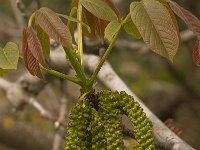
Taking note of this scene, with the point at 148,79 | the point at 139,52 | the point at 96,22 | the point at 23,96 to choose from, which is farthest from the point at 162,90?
the point at 96,22

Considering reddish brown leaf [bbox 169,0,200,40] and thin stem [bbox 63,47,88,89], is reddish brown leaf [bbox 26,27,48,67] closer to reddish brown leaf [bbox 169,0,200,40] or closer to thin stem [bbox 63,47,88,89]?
thin stem [bbox 63,47,88,89]

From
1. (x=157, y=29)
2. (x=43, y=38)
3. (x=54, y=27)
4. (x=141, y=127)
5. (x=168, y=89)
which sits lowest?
(x=141, y=127)

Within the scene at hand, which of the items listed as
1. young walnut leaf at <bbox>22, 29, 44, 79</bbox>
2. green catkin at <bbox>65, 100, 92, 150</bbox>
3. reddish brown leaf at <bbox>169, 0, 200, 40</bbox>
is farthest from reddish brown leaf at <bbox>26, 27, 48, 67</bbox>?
reddish brown leaf at <bbox>169, 0, 200, 40</bbox>

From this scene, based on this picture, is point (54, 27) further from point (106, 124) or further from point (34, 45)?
point (106, 124)

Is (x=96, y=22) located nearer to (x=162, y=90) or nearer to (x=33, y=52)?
(x=33, y=52)

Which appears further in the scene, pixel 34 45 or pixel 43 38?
pixel 43 38

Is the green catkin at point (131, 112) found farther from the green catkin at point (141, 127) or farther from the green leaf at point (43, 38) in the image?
the green leaf at point (43, 38)

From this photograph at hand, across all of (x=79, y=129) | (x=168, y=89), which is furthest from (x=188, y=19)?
(x=168, y=89)
